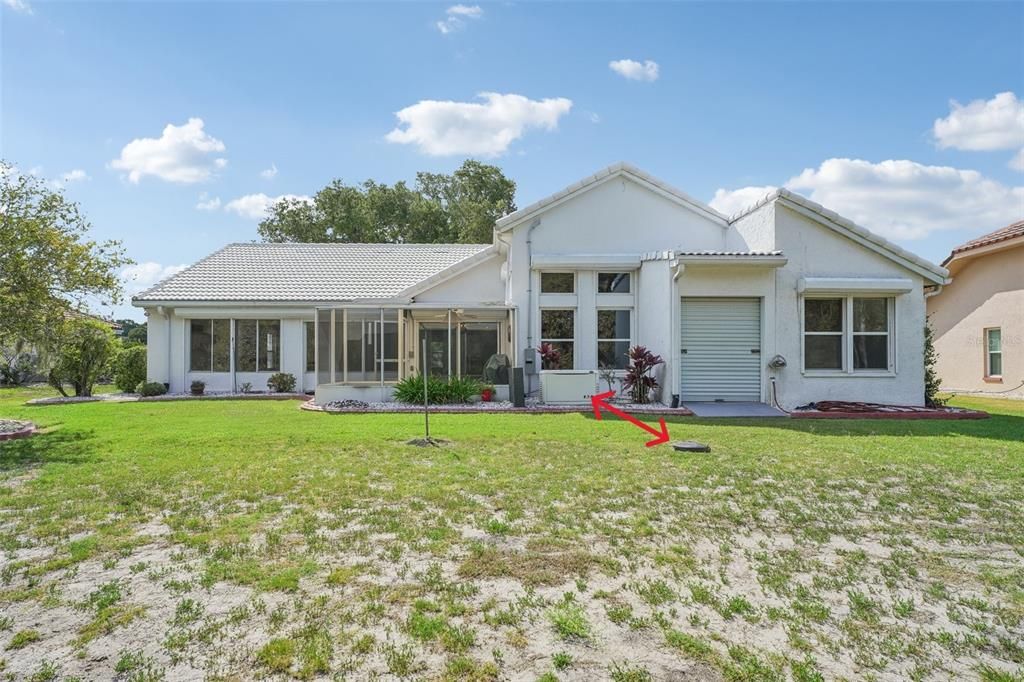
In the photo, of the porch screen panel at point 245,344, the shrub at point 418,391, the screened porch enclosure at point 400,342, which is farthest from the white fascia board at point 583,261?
the porch screen panel at point 245,344

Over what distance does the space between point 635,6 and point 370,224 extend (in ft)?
99.3

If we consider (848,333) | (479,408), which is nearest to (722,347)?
(848,333)

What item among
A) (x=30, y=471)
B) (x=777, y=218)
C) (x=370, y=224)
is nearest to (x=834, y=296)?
(x=777, y=218)

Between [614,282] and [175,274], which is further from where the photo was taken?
[175,274]

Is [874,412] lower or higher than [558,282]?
lower

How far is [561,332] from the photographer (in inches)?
630

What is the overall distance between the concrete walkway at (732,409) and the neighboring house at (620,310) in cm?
37

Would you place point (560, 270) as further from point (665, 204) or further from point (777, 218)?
point (777, 218)

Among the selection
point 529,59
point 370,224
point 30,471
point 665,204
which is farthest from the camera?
point 370,224

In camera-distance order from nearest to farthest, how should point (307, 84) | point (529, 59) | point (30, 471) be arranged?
point (30, 471) < point (529, 59) < point (307, 84)

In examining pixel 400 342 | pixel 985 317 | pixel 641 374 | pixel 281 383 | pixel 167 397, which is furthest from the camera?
pixel 281 383

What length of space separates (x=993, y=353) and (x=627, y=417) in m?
14.3

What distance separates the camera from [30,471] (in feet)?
24.1

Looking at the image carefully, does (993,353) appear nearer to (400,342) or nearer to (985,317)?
(985,317)
